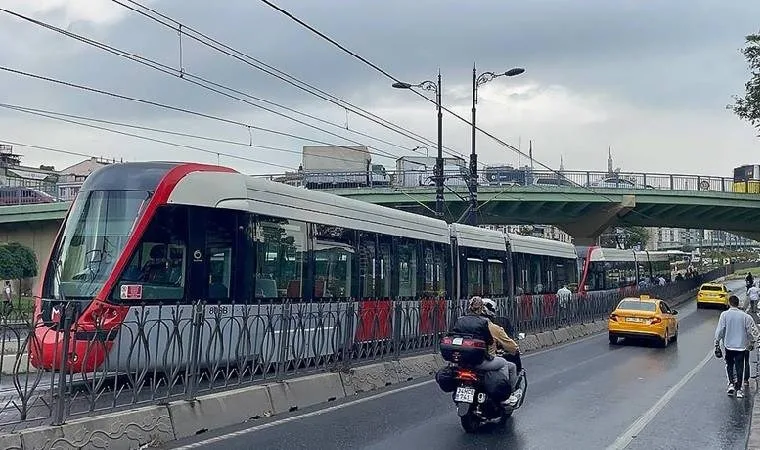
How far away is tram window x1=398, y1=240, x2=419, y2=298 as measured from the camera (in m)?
19.9

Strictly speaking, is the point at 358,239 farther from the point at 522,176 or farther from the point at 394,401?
the point at 522,176

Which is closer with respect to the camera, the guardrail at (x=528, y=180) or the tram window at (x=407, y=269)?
the tram window at (x=407, y=269)

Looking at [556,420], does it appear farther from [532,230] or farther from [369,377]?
[532,230]

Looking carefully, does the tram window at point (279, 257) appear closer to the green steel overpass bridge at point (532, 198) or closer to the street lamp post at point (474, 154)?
the street lamp post at point (474, 154)

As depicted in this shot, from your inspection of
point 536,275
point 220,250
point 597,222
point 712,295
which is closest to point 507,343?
point 220,250

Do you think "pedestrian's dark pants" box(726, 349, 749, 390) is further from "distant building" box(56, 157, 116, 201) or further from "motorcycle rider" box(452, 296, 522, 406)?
"distant building" box(56, 157, 116, 201)

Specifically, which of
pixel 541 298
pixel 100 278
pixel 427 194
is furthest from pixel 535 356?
pixel 427 194

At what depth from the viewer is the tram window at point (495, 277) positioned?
88.8ft

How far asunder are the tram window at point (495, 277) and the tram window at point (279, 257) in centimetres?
1279

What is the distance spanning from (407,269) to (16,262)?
3156 centimetres

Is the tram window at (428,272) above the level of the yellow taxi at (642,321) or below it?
above

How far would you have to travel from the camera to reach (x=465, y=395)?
31.6ft

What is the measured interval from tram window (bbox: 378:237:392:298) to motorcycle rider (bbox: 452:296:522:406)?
8.40 meters

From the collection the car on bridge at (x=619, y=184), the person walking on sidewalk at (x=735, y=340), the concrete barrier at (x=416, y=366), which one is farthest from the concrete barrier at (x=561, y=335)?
the car on bridge at (x=619, y=184)
